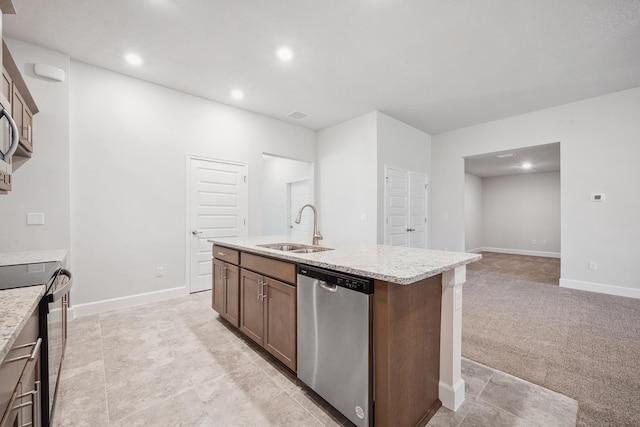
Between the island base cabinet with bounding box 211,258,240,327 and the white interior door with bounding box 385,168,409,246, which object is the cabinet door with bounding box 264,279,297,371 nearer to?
the island base cabinet with bounding box 211,258,240,327

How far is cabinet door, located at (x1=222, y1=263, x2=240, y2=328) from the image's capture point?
247 centimetres

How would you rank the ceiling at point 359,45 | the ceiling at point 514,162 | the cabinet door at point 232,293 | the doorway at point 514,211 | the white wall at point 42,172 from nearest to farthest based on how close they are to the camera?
the ceiling at point 359,45 < the cabinet door at point 232,293 < the white wall at point 42,172 < the ceiling at point 514,162 < the doorway at point 514,211

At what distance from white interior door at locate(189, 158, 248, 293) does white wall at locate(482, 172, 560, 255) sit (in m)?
8.39

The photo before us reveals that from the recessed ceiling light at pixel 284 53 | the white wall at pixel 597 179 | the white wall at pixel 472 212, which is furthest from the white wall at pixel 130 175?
the white wall at pixel 472 212

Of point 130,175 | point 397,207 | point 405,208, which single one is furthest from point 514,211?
point 130,175

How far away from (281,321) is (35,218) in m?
2.87

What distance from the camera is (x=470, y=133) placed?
5.43m

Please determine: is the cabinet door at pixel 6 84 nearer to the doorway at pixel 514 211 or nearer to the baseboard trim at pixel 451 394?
the baseboard trim at pixel 451 394

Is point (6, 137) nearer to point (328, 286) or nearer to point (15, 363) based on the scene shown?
point (15, 363)

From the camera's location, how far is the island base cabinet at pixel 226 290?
8.18 ft

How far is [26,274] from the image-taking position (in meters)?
1.44

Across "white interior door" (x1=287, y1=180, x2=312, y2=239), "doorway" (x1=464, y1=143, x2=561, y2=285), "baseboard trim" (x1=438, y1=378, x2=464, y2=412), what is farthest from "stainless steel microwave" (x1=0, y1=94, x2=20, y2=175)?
"doorway" (x1=464, y1=143, x2=561, y2=285)

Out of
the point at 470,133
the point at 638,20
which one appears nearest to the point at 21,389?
the point at 638,20

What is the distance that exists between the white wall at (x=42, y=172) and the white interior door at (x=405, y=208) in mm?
4402
